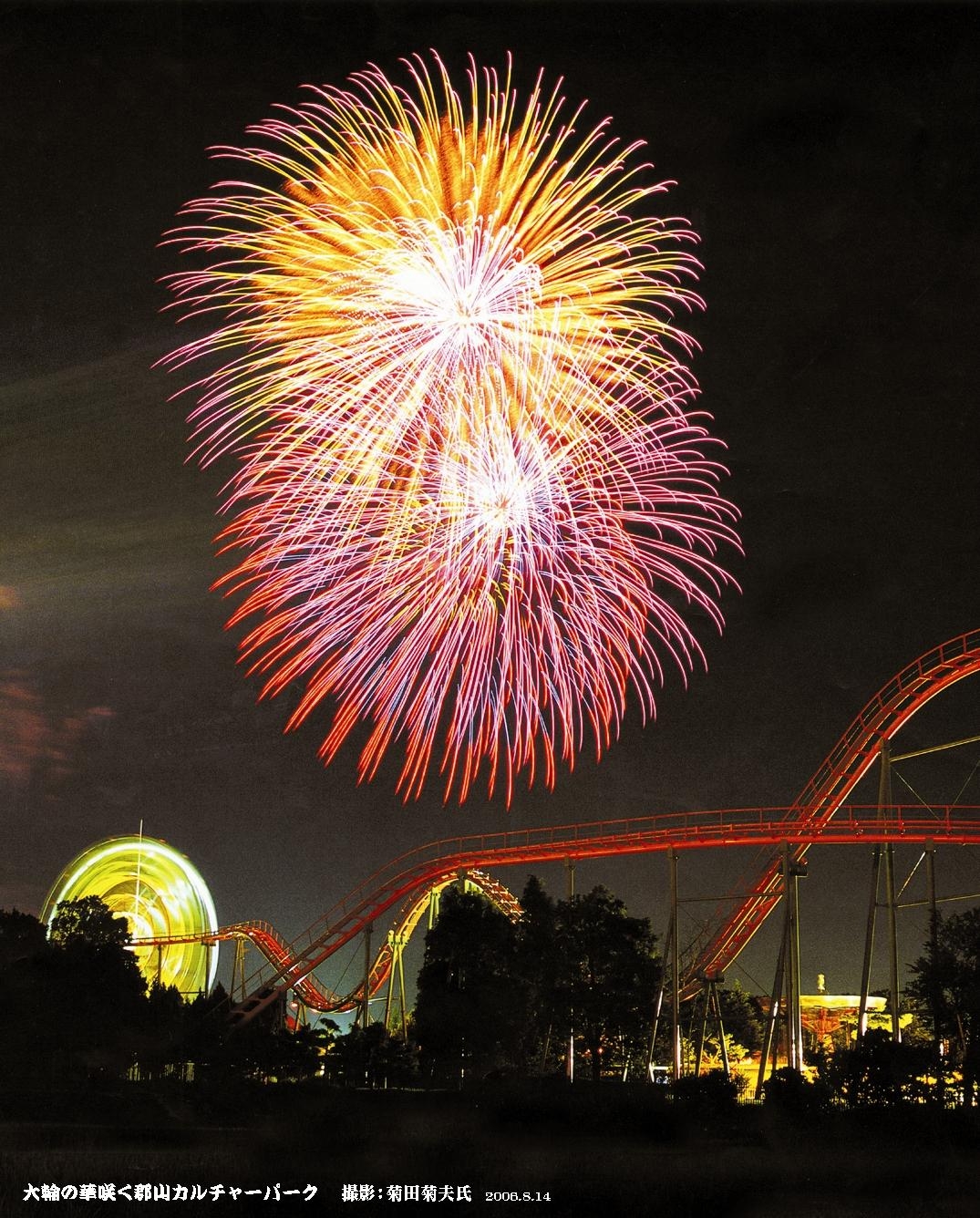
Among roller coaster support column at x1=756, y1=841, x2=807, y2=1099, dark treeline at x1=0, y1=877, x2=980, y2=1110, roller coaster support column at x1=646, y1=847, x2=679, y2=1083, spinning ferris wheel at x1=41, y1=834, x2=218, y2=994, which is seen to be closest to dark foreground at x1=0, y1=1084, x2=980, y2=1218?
dark treeline at x1=0, y1=877, x2=980, y2=1110

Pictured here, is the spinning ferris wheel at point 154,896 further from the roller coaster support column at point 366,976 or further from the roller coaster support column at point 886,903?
the roller coaster support column at point 886,903

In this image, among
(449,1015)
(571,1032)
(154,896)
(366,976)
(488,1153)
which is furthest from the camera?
(154,896)

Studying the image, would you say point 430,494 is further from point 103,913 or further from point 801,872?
point 103,913

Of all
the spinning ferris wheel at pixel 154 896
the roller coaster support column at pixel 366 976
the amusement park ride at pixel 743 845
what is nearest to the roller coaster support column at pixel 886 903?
the amusement park ride at pixel 743 845

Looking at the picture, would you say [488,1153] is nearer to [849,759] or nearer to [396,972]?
[849,759]

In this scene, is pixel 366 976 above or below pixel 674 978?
below

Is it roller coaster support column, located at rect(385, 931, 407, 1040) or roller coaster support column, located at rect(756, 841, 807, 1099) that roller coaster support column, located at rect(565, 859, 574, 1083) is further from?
roller coaster support column, located at rect(385, 931, 407, 1040)

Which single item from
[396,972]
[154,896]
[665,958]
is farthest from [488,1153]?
[154,896]
